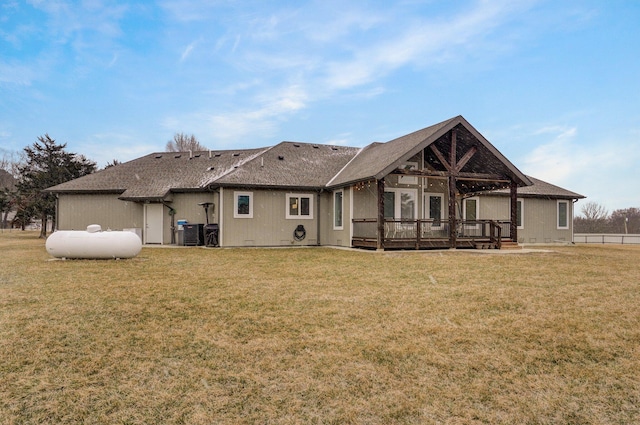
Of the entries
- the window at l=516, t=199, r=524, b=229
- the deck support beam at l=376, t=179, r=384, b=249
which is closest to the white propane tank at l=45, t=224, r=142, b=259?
the deck support beam at l=376, t=179, r=384, b=249

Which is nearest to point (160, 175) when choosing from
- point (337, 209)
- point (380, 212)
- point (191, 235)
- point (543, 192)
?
point (191, 235)

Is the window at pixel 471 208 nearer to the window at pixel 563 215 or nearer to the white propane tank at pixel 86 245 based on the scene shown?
the window at pixel 563 215

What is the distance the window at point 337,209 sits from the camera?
1630 centimetres

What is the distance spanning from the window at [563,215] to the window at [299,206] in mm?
13911

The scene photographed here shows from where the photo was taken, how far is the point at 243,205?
16.2m

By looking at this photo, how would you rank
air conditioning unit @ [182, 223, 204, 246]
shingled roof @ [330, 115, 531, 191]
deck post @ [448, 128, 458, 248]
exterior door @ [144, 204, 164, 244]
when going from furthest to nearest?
exterior door @ [144, 204, 164, 244], air conditioning unit @ [182, 223, 204, 246], deck post @ [448, 128, 458, 248], shingled roof @ [330, 115, 531, 191]

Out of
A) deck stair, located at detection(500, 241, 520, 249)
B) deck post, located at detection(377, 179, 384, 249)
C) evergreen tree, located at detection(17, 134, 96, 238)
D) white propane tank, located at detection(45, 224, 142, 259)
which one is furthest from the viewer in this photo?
evergreen tree, located at detection(17, 134, 96, 238)

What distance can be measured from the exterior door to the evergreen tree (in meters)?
11.3

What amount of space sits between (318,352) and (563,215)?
21.8 m

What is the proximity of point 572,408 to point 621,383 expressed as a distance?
2.55 feet

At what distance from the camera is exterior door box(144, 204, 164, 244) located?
727 inches

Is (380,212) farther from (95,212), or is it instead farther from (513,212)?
(95,212)

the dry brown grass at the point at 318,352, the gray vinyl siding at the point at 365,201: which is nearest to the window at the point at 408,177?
the gray vinyl siding at the point at 365,201

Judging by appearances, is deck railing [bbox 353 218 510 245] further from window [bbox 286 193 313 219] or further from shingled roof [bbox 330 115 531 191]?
window [bbox 286 193 313 219]
